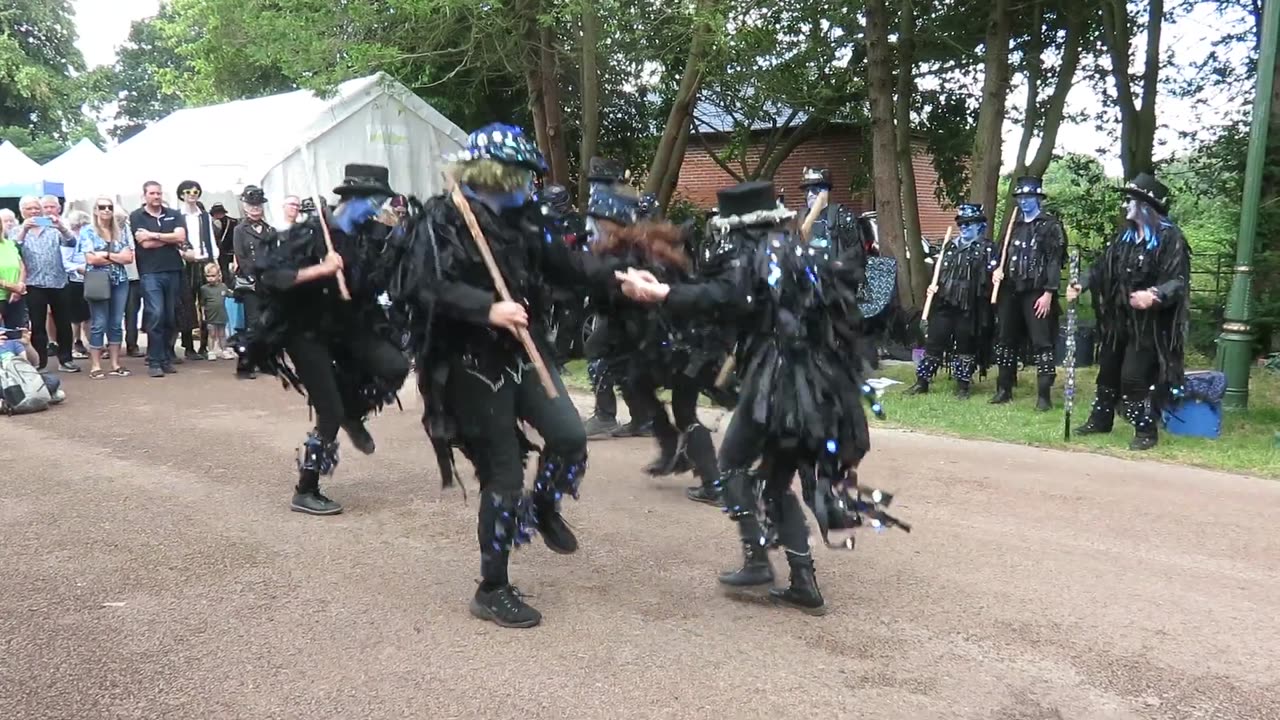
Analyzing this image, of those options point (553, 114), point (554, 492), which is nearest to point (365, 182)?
point (554, 492)

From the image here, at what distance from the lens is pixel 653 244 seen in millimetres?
5211

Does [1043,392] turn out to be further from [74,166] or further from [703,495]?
[74,166]

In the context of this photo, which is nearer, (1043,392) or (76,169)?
(1043,392)

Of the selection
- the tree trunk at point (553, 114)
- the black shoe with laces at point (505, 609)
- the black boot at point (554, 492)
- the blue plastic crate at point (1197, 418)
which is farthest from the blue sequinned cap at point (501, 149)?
the tree trunk at point (553, 114)

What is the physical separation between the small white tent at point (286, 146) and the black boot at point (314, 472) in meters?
9.44

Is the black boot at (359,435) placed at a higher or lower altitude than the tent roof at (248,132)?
lower

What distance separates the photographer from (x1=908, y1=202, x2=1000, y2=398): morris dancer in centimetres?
1002

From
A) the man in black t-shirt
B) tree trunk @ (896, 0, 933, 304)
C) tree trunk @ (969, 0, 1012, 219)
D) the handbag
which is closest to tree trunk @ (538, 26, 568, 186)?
tree trunk @ (896, 0, 933, 304)

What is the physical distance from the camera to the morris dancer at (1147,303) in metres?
7.57

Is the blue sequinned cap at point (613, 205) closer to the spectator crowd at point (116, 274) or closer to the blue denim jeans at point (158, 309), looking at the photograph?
the spectator crowd at point (116, 274)

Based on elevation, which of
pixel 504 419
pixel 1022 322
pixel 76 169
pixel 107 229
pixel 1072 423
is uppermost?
pixel 76 169

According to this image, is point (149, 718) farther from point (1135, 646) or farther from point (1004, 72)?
point (1004, 72)

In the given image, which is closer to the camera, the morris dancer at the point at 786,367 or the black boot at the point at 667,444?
the morris dancer at the point at 786,367

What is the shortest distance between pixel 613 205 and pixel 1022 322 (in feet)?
16.9
